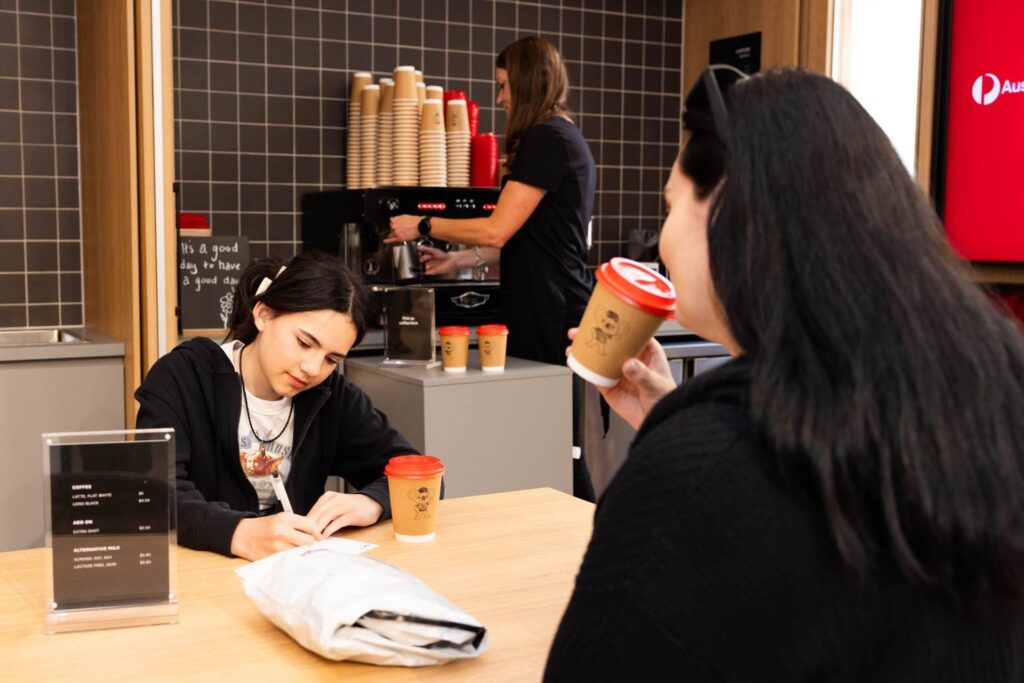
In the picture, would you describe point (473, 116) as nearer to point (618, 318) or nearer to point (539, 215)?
point (539, 215)

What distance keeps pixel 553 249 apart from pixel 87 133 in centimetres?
151

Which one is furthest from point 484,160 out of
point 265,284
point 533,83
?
point 265,284

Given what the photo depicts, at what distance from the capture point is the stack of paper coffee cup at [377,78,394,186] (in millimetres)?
3840

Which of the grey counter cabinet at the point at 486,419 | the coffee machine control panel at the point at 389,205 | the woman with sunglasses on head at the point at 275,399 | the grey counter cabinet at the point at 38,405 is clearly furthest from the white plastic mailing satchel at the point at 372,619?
the coffee machine control panel at the point at 389,205

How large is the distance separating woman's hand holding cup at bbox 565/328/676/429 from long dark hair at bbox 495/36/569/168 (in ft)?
6.54

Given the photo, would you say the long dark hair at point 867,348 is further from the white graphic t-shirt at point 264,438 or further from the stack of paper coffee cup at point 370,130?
the stack of paper coffee cup at point 370,130

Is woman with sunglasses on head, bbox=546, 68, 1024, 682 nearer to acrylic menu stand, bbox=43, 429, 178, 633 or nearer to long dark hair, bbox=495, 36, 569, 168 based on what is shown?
acrylic menu stand, bbox=43, 429, 178, 633

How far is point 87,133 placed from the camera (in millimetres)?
3471

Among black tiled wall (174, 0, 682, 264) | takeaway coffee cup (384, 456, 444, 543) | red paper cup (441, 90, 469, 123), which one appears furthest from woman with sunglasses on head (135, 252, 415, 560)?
red paper cup (441, 90, 469, 123)

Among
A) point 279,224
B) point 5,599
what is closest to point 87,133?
point 279,224

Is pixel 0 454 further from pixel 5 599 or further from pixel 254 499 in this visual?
pixel 5 599

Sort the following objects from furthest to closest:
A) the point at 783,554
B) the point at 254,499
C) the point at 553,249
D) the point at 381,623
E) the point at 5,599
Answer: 1. the point at 553,249
2. the point at 254,499
3. the point at 5,599
4. the point at 381,623
5. the point at 783,554

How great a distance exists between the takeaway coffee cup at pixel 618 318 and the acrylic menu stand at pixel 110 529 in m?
0.49

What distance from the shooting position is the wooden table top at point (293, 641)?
1129 mm
